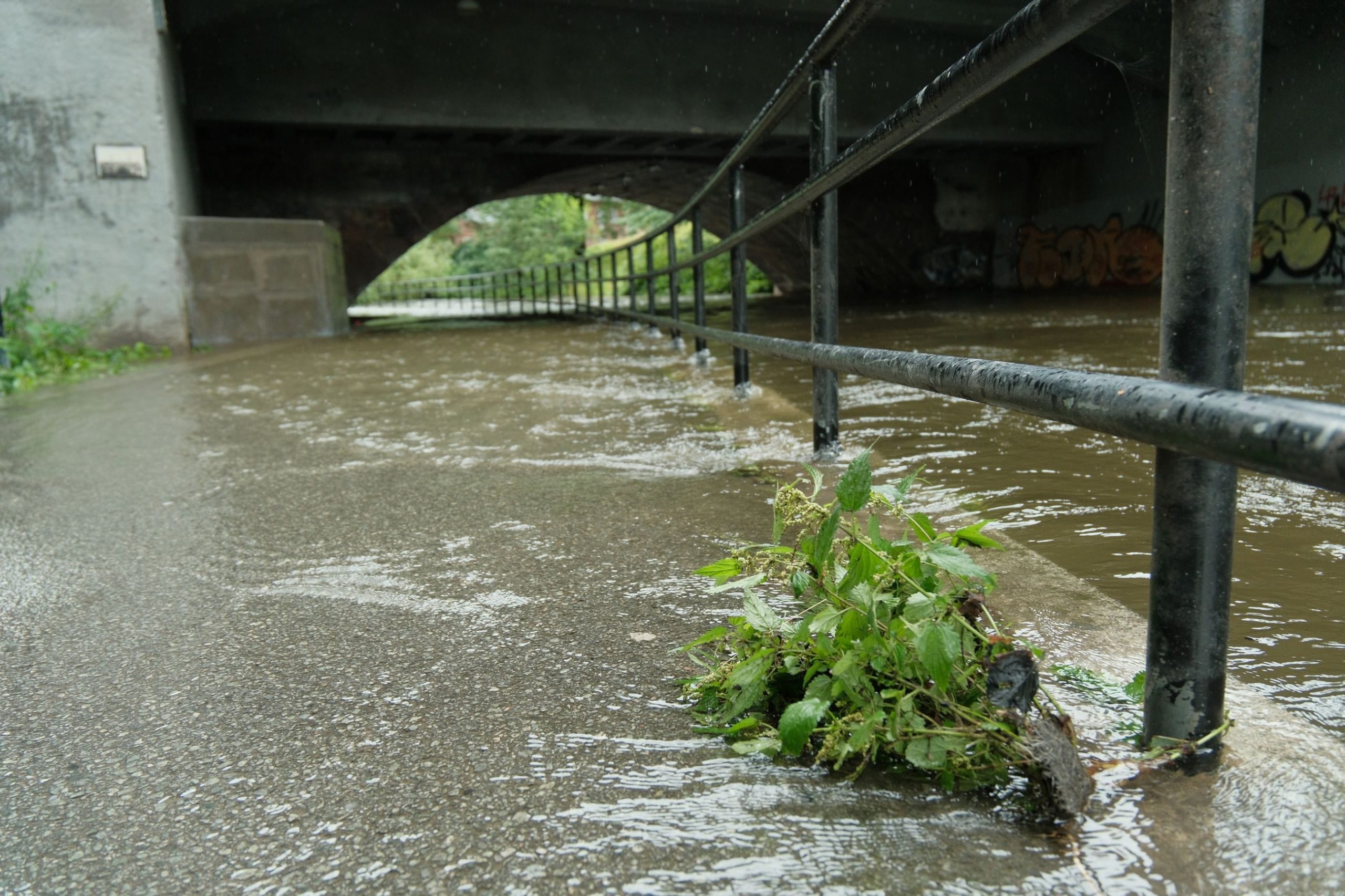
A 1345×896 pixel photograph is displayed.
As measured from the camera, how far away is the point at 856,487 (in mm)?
1128

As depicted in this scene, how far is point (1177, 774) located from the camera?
35.5 inches

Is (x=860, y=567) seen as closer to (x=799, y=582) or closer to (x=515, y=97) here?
(x=799, y=582)

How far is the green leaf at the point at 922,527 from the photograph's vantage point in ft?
3.69

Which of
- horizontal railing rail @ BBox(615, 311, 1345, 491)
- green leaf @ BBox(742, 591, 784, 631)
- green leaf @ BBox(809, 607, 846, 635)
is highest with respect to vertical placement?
horizontal railing rail @ BBox(615, 311, 1345, 491)

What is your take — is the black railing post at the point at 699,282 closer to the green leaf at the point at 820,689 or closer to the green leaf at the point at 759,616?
the green leaf at the point at 759,616

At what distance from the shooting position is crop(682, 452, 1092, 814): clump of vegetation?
0.92 metres

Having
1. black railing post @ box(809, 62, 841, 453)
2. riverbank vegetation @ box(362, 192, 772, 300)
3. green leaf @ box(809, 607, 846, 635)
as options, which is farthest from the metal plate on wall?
riverbank vegetation @ box(362, 192, 772, 300)

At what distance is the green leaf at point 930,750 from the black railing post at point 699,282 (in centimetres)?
313

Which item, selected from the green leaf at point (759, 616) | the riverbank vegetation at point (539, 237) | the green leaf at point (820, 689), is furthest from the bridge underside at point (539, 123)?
the riverbank vegetation at point (539, 237)

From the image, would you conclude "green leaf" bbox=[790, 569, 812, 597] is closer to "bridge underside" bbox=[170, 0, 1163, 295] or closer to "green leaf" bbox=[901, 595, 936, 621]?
"green leaf" bbox=[901, 595, 936, 621]

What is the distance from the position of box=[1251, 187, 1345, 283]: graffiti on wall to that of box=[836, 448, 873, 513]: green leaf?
1386 cm

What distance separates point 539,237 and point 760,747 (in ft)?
148

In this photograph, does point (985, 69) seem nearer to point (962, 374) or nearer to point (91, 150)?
point (962, 374)

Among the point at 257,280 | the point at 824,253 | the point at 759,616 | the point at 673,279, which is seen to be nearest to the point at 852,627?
the point at 759,616
